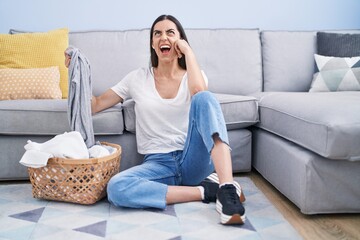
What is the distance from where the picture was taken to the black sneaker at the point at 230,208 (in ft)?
4.64

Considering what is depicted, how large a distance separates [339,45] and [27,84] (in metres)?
1.97

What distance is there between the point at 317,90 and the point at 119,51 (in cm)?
129

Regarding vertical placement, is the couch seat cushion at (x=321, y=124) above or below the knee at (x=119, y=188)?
above

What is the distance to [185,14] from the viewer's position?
2.89 metres

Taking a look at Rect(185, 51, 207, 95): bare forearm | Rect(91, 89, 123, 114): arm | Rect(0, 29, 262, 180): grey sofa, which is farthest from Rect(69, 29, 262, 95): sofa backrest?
Rect(185, 51, 207, 95): bare forearm

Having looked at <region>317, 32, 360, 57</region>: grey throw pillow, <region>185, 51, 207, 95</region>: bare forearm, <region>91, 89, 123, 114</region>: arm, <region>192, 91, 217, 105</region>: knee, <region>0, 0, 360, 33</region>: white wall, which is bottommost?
<region>91, 89, 123, 114</region>: arm

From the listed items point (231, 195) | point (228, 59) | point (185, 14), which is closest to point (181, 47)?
point (231, 195)

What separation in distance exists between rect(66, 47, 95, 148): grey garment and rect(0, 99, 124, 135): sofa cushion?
16cm

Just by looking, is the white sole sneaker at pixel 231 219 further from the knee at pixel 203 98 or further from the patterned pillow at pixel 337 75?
the patterned pillow at pixel 337 75

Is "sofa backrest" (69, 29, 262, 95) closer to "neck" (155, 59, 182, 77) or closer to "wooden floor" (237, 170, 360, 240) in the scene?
"neck" (155, 59, 182, 77)

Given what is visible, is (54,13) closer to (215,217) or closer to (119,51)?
(119,51)

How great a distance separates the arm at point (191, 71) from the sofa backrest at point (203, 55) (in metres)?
0.74

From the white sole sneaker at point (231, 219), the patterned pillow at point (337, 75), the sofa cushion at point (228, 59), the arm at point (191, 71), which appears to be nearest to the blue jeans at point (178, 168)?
the arm at point (191, 71)

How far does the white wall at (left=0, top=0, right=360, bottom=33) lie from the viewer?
2781mm
